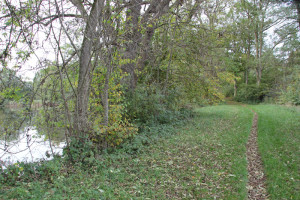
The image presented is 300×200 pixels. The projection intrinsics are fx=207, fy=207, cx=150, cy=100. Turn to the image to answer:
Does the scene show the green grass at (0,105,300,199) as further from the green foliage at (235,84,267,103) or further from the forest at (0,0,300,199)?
the green foliage at (235,84,267,103)

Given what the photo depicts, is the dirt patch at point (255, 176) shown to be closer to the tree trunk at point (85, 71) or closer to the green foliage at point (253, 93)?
the tree trunk at point (85, 71)

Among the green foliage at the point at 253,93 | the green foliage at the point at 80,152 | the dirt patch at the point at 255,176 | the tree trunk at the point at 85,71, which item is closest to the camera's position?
the dirt patch at the point at 255,176

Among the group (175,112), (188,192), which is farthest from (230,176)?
(175,112)

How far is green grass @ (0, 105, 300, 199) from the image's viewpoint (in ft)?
Answer: 13.5

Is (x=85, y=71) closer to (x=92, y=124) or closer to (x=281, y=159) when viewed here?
(x=92, y=124)

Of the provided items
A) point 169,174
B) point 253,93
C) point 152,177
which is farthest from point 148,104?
point 253,93

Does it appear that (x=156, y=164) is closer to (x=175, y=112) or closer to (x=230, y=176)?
(x=230, y=176)

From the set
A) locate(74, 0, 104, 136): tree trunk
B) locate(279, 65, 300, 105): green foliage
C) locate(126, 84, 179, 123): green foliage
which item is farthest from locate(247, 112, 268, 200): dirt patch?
locate(279, 65, 300, 105): green foliage

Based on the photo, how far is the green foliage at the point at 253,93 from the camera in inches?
1281

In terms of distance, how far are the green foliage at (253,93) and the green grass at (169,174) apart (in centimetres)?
2684

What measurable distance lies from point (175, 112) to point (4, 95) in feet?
30.7

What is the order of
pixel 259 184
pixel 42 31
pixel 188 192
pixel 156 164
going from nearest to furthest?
pixel 188 192, pixel 259 184, pixel 42 31, pixel 156 164

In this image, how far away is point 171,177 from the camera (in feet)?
16.5

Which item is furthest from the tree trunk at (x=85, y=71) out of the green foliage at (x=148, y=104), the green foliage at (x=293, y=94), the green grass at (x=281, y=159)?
the green foliage at (x=293, y=94)
